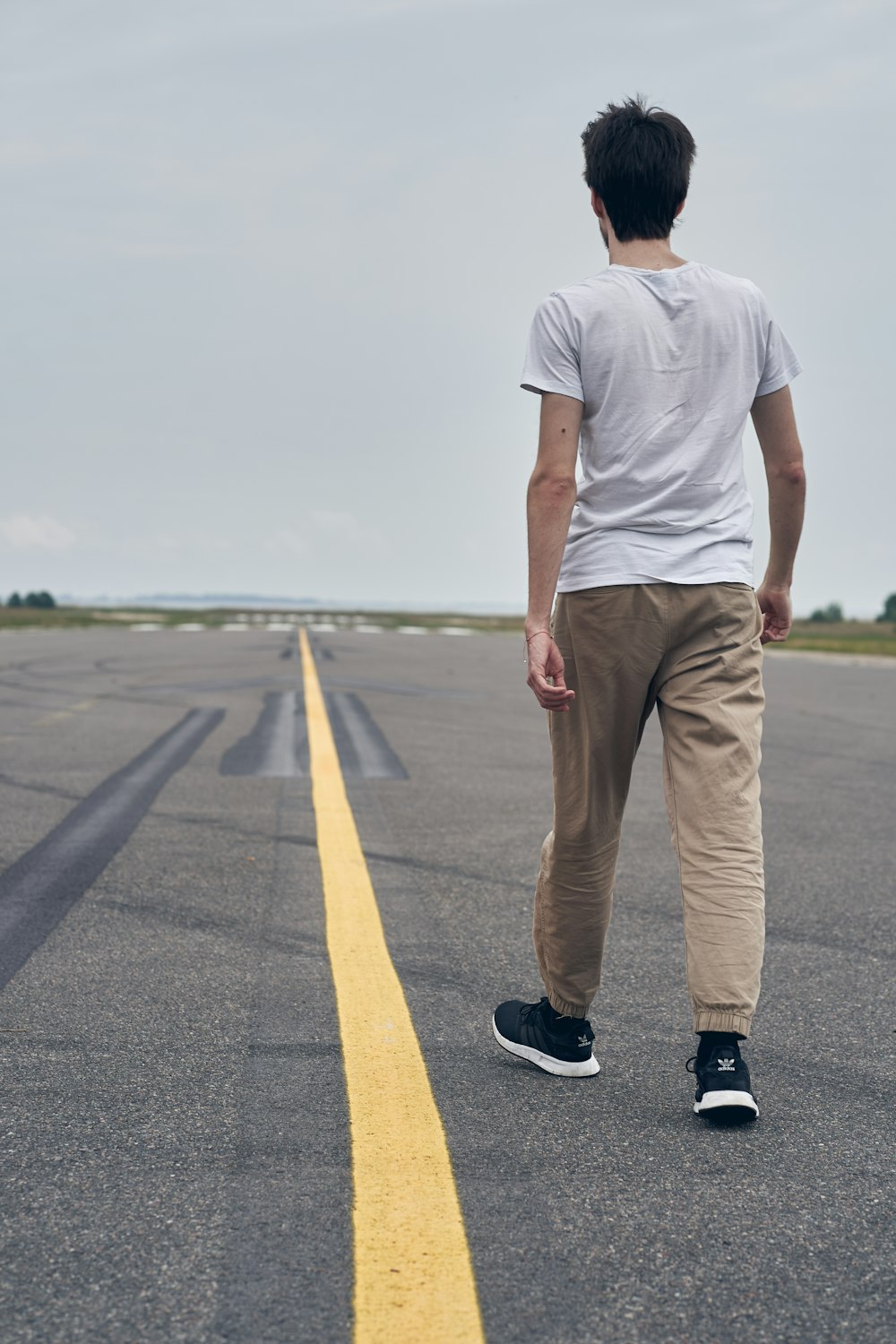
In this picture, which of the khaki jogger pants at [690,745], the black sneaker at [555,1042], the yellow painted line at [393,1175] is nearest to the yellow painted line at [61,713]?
the yellow painted line at [393,1175]

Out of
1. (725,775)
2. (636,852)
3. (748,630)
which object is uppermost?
(748,630)

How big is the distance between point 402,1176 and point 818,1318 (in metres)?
0.73

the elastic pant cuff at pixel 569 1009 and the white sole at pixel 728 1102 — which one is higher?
the elastic pant cuff at pixel 569 1009

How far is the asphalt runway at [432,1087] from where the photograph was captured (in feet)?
6.19

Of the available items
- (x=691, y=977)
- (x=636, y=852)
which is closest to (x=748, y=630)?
(x=691, y=977)

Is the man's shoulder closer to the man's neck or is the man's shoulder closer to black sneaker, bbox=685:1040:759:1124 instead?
the man's neck

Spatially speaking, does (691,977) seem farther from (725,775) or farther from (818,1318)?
(818,1318)

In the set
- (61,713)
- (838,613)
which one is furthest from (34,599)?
(61,713)

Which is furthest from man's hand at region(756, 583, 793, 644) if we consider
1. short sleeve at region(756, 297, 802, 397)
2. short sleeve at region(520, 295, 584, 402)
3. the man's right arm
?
short sleeve at region(520, 295, 584, 402)

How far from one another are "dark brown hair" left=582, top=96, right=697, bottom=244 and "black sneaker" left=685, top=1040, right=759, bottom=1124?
1721 millimetres

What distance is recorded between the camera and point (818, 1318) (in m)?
1.85

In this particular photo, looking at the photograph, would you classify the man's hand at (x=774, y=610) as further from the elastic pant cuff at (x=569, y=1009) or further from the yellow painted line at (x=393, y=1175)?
the yellow painted line at (x=393, y=1175)

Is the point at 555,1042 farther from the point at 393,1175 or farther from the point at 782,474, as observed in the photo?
the point at 782,474

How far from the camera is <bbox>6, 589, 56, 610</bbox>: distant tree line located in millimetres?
91500
